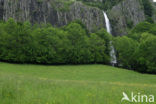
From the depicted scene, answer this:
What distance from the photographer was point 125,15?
93875 millimetres

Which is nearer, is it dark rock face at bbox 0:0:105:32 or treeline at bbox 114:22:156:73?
treeline at bbox 114:22:156:73

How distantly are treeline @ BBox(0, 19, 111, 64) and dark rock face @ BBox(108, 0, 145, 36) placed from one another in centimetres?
3314

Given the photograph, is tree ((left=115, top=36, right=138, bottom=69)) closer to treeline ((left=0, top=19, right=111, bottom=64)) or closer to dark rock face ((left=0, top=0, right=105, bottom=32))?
treeline ((left=0, top=19, right=111, bottom=64))

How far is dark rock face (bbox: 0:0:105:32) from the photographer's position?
233 feet

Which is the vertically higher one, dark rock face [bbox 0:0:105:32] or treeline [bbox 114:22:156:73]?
dark rock face [bbox 0:0:105:32]

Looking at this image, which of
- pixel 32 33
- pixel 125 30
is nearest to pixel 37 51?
pixel 32 33

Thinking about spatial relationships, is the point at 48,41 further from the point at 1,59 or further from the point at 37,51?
the point at 1,59

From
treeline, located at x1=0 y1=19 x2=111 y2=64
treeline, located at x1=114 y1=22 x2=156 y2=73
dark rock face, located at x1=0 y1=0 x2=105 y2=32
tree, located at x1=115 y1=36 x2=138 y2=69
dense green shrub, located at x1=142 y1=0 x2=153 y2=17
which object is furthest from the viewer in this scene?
dense green shrub, located at x1=142 y1=0 x2=153 y2=17

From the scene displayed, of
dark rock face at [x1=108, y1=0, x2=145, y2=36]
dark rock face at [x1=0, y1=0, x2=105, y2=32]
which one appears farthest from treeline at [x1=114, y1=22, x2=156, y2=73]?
dark rock face at [x1=0, y1=0, x2=105, y2=32]

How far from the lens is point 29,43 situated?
47500mm

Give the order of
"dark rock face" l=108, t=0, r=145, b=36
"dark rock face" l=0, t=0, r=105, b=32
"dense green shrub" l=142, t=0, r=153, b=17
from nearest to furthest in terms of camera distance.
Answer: "dark rock face" l=0, t=0, r=105, b=32
"dark rock face" l=108, t=0, r=145, b=36
"dense green shrub" l=142, t=0, r=153, b=17

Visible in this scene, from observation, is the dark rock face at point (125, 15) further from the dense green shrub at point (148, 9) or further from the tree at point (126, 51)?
the tree at point (126, 51)

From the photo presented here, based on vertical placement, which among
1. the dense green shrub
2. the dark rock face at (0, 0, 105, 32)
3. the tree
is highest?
the dense green shrub

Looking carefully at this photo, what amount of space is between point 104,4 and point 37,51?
8045 cm
